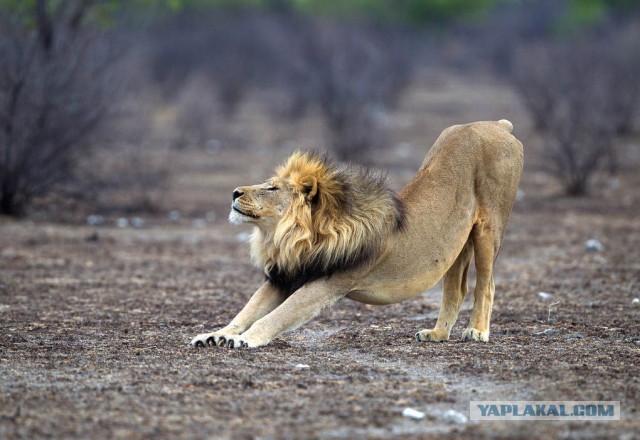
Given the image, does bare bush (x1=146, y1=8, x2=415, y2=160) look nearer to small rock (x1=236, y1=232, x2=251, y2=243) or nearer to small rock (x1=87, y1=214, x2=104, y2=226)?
small rock (x1=87, y1=214, x2=104, y2=226)

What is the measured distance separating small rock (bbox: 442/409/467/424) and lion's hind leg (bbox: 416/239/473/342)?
1.76m

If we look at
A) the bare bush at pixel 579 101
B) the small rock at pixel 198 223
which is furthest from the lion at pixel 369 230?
the bare bush at pixel 579 101

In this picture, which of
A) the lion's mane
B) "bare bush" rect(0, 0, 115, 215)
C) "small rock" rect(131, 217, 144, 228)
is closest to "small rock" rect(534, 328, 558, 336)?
the lion's mane

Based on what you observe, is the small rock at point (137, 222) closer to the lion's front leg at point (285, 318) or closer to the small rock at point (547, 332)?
the small rock at point (547, 332)

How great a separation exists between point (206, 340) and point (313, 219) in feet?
2.99

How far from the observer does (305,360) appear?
227 inches

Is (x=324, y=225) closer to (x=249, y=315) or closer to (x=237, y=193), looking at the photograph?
(x=237, y=193)

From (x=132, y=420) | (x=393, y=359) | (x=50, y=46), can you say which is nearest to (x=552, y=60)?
(x=50, y=46)

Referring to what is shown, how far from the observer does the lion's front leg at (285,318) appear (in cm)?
591

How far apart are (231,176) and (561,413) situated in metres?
12.8

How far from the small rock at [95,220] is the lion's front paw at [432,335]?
267 inches

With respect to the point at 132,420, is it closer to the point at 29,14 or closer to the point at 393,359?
the point at 393,359

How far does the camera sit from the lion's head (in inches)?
238

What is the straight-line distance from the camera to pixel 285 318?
19.4ft
